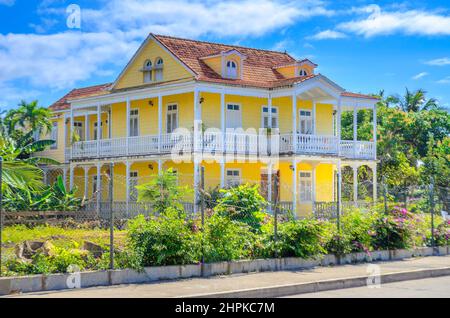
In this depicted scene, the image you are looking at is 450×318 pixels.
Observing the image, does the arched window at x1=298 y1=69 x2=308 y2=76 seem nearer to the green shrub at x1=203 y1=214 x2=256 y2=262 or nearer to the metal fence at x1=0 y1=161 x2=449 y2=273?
the metal fence at x1=0 y1=161 x2=449 y2=273

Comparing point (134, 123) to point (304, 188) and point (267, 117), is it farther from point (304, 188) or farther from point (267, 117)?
point (304, 188)

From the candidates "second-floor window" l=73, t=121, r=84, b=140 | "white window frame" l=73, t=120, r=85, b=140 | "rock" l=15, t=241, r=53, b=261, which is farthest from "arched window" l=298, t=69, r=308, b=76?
"rock" l=15, t=241, r=53, b=261

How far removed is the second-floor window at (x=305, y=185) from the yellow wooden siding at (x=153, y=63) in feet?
28.3

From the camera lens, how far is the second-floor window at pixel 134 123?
127ft

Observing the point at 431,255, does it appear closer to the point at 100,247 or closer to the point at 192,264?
the point at 192,264

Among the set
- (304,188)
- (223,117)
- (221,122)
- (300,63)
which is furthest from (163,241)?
→ (300,63)

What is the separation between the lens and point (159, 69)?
36969mm

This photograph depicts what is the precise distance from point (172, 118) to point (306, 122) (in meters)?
7.38

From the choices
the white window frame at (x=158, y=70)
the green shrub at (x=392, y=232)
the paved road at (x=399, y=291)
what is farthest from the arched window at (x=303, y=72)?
the paved road at (x=399, y=291)

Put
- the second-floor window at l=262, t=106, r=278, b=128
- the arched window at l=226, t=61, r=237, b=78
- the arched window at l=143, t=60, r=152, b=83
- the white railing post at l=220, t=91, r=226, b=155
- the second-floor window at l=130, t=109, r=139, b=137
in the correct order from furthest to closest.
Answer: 1. the second-floor window at l=130, t=109, r=139, b=137
2. the arched window at l=143, t=60, r=152, b=83
3. the second-floor window at l=262, t=106, r=278, b=128
4. the arched window at l=226, t=61, r=237, b=78
5. the white railing post at l=220, t=91, r=226, b=155

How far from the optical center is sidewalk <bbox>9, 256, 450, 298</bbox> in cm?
1266

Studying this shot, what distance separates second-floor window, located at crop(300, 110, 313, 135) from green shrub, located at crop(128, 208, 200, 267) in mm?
23564

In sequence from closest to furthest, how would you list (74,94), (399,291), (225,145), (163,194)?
(399,291), (163,194), (225,145), (74,94)
